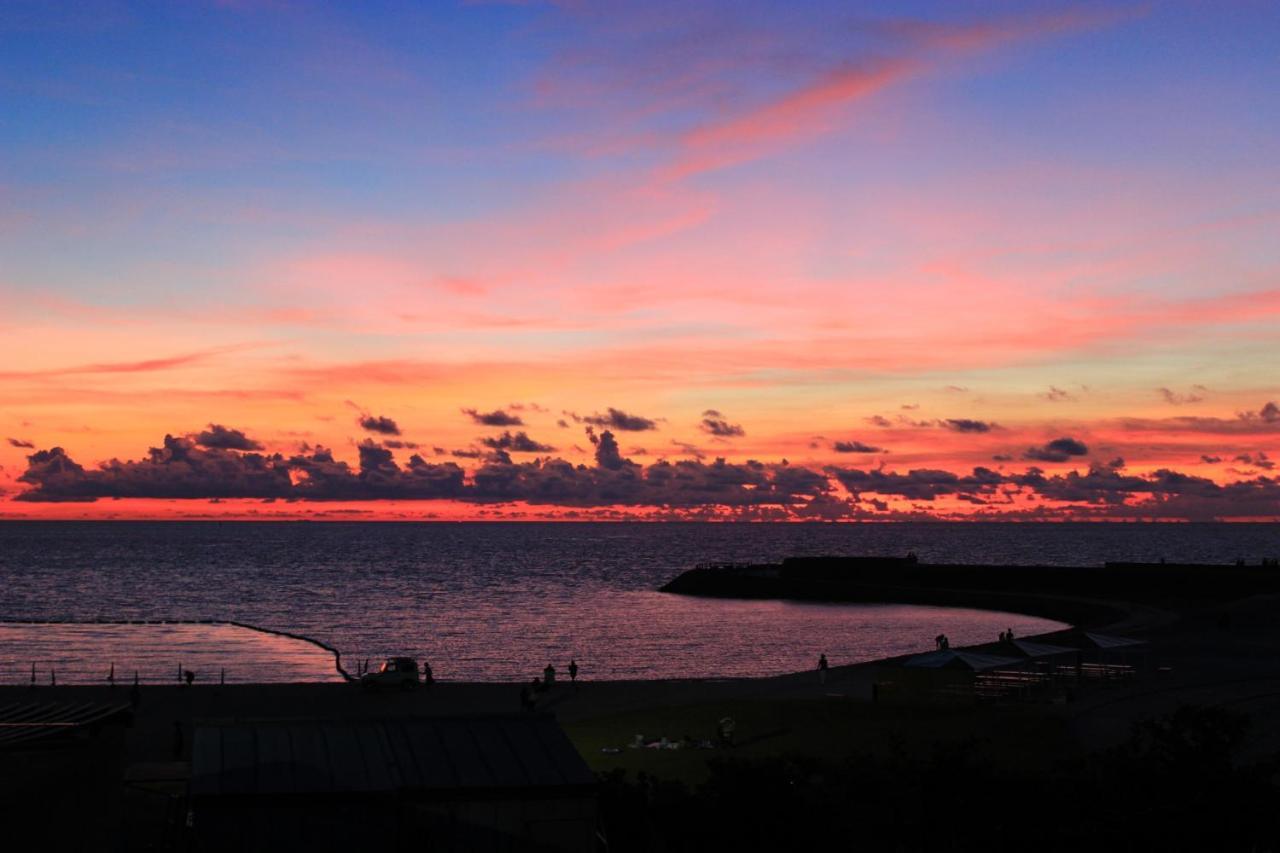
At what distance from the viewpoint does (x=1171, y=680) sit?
151ft

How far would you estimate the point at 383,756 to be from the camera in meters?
16.0

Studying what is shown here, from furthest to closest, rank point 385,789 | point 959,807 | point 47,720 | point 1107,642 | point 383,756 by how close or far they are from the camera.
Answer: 1. point 1107,642
2. point 959,807
3. point 383,756
4. point 385,789
5. point 47,720

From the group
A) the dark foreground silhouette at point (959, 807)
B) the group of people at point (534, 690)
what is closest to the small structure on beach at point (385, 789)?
the dark foreground silhouette at point (959, 807)

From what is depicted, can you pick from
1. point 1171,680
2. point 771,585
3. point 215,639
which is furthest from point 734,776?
point 771,585

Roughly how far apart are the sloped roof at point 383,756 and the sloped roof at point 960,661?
28214 millimetres

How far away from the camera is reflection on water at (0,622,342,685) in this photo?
7050 cm

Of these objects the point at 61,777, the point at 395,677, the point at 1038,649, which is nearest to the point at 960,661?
the point at 1038,649

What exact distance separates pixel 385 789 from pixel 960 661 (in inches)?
1208

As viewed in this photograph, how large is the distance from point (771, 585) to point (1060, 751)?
117 m

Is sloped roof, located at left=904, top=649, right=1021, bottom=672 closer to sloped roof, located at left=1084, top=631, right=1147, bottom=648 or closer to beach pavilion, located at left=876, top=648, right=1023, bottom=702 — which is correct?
beach pavilion, located at left=876, top=648, right=1023, bottom=702

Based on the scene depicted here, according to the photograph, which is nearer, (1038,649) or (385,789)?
(385,789)

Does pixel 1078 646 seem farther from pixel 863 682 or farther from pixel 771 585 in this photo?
pixel 771 585

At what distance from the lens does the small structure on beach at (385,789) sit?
49.4 ft

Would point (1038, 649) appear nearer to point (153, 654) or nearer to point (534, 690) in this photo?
point (534, 690)
